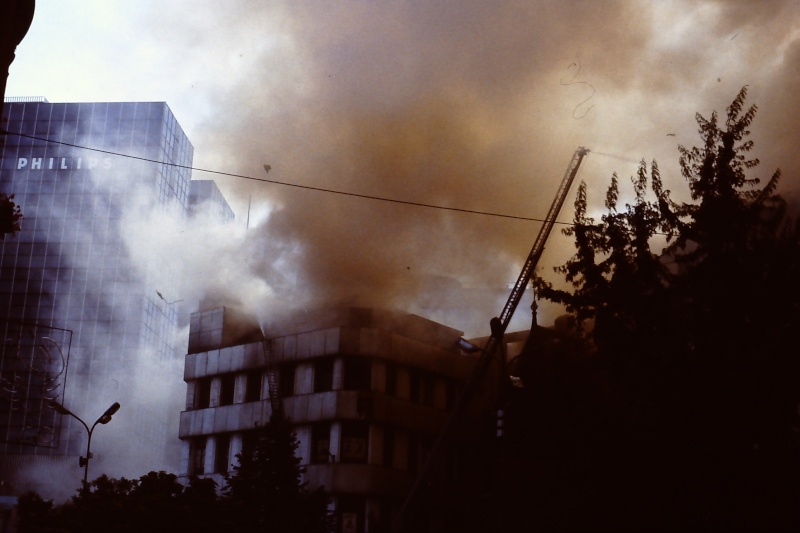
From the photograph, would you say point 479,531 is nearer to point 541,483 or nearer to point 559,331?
point 559,331

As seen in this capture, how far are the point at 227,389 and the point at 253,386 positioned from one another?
290 cm

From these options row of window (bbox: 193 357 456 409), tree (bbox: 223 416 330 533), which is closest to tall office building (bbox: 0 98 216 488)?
row of window (bbox: 193 357 456 409)

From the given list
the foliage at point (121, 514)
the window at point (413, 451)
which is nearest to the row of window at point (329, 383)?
the window at point (413, 451)

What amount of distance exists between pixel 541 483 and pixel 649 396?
1215cm

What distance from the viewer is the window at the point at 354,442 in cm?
6444

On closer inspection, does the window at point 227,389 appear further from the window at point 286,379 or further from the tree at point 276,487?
the tree at point 276,487

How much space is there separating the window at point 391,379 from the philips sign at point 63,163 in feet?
168

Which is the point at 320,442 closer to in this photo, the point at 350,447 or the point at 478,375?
the point at 350,447

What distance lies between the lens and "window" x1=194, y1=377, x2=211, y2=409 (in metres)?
71.3

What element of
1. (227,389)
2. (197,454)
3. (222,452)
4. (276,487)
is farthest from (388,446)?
(276,487)

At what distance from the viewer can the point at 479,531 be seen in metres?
55.4

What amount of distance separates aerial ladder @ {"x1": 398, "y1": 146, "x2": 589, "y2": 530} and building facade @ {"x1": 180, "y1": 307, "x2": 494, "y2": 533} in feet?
5.93

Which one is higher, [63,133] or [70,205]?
[63,133]

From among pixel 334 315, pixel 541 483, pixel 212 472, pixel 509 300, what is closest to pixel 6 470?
pixel 212 472
